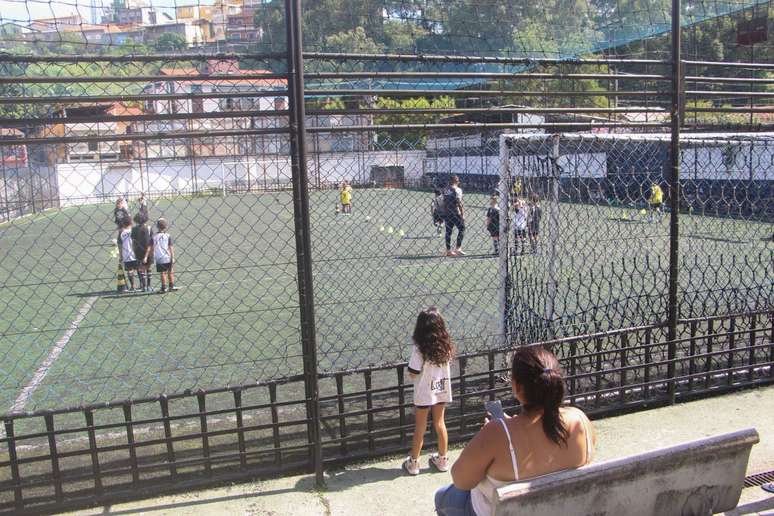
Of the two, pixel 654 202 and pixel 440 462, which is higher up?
pixel 654 202

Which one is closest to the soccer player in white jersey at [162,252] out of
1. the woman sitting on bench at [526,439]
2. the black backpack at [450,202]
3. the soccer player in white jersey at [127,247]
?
the soccer player in white jersey at [127,247]

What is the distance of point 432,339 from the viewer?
4.21 metres

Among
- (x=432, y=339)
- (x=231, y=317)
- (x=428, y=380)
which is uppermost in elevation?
(x=432, y=339)

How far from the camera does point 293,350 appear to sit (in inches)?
319

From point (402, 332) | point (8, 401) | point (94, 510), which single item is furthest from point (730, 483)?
point (8, 401)

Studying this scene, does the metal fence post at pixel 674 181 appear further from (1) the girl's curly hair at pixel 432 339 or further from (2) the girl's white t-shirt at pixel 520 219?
(1) the girl's curly hair at pixel 432 339

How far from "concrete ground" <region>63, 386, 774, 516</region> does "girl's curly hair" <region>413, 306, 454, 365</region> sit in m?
0.83

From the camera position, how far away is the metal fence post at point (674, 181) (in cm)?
500

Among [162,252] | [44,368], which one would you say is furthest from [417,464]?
[162,252]

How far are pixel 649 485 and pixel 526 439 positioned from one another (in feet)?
2.68

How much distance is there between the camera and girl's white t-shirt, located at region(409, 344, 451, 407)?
4266 mm

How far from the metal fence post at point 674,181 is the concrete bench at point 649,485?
2.05 m

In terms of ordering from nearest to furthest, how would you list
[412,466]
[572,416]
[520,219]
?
[572,416] → [412,466] → [520,219]

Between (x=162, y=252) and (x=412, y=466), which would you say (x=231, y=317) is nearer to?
(x=162, y=252)
